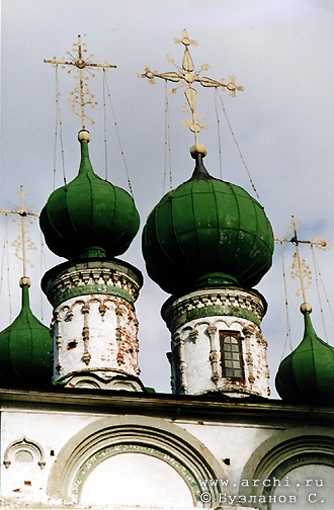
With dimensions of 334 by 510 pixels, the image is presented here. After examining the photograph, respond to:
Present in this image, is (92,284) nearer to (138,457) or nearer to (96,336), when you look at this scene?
(96,336)

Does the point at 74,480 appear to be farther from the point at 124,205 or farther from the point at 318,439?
the point at 124,205

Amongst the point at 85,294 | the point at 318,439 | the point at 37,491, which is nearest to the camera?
the point at 37,491

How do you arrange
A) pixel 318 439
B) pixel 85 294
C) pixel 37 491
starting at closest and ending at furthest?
1. pixel 37 491
2. pixel 318 439
3. pixel 85 294

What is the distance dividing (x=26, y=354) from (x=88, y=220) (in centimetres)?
236

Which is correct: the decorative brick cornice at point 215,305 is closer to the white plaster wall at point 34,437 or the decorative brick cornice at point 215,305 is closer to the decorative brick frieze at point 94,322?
the decorative brick frieze at point 94,322

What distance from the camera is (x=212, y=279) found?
15336 mm

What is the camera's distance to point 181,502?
12.9m

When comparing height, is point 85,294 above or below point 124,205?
below

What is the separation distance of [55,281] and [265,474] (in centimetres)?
349

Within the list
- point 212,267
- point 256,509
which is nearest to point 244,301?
point 212,267

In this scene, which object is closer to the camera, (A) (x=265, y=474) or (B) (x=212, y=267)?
(A) (x=265, y=474)

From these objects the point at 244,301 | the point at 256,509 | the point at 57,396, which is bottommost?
the point at 256,509

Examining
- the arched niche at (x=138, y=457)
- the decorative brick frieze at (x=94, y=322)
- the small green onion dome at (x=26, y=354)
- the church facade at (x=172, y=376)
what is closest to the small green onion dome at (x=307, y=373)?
the church facade at (x=172, y=376)

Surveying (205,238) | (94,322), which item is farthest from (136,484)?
(205,238)
